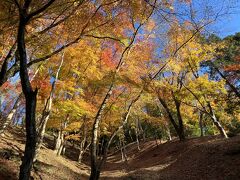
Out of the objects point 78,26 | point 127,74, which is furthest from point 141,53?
point 78,26

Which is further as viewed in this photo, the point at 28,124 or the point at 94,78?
the point at 94,78

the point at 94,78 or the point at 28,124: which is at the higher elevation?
the point at 94,78

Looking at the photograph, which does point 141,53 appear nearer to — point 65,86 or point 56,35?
point 65,86

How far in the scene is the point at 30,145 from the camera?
5.66 m

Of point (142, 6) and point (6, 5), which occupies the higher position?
point (142, 6)

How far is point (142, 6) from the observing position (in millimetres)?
9953

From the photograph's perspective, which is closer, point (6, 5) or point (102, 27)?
point (6, 5)

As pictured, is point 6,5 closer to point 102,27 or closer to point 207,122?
point 102,27

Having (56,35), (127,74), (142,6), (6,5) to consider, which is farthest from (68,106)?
(6,5)

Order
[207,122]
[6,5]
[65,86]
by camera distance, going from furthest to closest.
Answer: [207,122], [65,86], [6,5]

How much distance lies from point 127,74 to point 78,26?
849cm

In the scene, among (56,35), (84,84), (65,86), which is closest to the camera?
(56,35)

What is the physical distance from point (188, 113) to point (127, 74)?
14.0 meters

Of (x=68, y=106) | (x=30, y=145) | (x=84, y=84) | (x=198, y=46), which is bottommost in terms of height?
(x=30, y=145)
